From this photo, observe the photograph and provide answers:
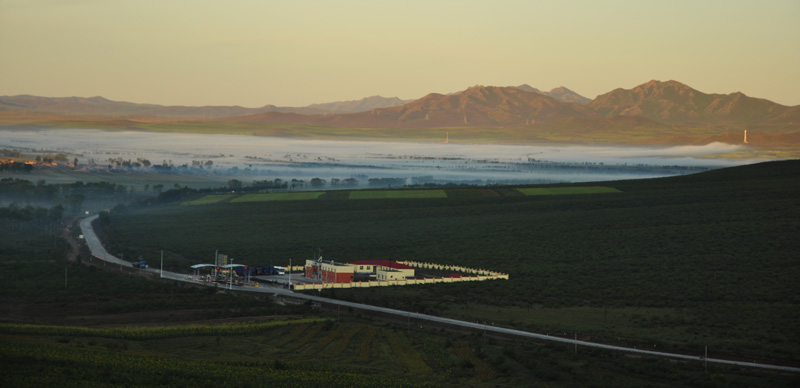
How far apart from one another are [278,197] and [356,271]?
81.2 metres

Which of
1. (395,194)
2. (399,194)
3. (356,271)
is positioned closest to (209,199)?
(395,194)

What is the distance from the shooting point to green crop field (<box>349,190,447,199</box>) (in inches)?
6142

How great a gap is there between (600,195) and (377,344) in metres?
98.7

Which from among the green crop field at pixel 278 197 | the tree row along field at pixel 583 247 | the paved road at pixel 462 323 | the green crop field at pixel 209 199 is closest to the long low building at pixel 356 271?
the tree row along field at pixel 583 247

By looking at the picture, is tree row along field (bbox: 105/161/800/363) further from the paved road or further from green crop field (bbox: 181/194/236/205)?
green crop field (bbox: 181/194/236/205)

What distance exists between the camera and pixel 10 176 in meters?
189

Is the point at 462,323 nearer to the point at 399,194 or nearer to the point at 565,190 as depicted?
the point at 399,194

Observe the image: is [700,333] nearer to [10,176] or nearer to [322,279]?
[322,279]

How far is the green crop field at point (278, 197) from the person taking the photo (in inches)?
6171

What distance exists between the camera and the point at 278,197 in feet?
527

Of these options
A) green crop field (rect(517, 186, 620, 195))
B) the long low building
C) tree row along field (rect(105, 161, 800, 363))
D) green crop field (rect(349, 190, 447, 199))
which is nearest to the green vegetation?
tree row along field (rect(105, 161, 800, 363))

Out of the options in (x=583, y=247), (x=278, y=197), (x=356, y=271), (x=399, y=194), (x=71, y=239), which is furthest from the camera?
(x=278, y=197)

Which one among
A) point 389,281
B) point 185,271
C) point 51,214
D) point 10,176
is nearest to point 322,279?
point 389,281

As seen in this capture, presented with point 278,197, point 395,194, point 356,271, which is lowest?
point 356,271
